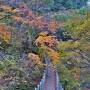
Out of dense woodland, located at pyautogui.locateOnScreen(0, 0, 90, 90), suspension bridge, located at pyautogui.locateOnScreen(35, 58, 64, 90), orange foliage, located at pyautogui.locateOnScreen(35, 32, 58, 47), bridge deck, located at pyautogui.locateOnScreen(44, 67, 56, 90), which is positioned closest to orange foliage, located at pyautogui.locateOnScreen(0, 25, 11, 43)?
dense woodland, located at pyautogui.locateOnScreen(0, 0, 90, 90)

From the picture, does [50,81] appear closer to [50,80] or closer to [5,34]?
[50,80]

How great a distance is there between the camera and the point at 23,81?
42.0ft

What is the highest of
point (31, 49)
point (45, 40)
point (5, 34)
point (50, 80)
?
point (5, 34)

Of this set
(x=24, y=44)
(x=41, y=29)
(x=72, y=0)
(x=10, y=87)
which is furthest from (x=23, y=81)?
(x=72, y=0)

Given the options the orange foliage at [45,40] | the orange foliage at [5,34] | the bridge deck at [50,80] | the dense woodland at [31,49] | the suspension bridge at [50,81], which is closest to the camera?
the orange foliage at [5,34]

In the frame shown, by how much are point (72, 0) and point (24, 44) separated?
20453 mm

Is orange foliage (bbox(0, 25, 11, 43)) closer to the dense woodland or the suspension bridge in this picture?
the dense woodland

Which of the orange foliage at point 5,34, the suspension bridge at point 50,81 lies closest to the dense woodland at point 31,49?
the orange foliage at point 5,34

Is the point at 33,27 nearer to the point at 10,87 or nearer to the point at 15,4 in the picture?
the point at 15,4

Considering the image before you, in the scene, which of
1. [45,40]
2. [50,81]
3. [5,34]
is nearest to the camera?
[5,34]

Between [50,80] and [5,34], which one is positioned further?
[50,80]

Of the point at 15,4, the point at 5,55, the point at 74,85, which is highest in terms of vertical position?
the point at 15,4

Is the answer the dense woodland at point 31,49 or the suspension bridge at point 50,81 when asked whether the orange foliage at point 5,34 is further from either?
the suspension bridge at point 50,81


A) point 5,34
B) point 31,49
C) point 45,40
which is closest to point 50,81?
point 31,49
